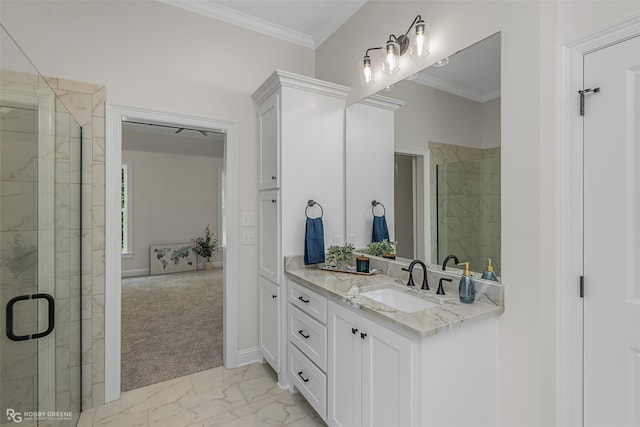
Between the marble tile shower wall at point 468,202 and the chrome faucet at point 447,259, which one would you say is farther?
the chrome faucet at point 447,259

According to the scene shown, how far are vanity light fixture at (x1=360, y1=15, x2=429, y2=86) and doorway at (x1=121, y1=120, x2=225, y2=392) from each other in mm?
2822

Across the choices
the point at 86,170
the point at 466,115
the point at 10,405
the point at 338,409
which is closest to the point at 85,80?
the point at 86,170

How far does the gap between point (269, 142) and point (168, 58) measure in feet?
3.27

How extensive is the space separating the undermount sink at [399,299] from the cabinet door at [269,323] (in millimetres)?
839

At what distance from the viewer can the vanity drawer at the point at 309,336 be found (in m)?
1.89

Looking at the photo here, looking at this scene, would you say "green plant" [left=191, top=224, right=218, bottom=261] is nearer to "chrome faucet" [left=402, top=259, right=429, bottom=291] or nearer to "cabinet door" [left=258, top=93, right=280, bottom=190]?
"cabinet door" [left=258, top=93, right=280, bottom=190]

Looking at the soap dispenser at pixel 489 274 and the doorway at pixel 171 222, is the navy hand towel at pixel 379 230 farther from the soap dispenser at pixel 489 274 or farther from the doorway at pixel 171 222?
the doorway at pixel 171 222

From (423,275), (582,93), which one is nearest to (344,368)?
(423,275)

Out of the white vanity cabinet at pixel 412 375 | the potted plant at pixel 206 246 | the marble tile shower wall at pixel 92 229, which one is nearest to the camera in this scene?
the white vanity cabinet at pixel 412 375

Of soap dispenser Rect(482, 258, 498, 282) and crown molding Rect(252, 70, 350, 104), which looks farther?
crown molding Rect(252, 70, 350, 104)

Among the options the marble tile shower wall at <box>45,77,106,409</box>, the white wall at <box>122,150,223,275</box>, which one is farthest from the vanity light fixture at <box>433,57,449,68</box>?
the white wall at <box>122,150,223,275</box>

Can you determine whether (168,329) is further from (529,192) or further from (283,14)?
(529,192)

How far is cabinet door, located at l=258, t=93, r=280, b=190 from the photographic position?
240cm

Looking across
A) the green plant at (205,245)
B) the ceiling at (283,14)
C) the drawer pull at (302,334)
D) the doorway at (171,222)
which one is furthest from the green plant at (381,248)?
the green plant at (205,245)
